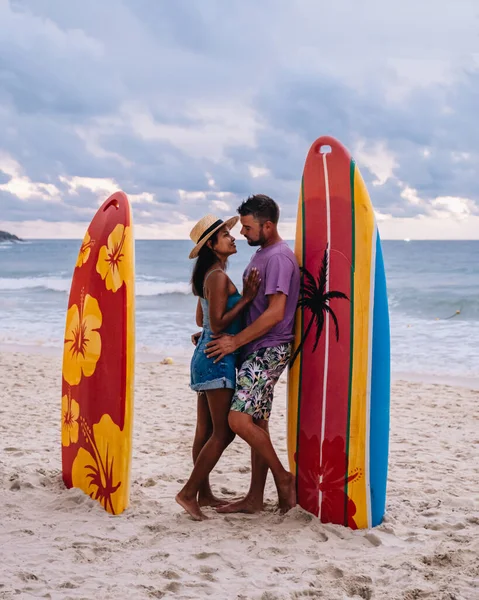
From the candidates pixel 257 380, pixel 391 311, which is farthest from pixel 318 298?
pixel 391 311

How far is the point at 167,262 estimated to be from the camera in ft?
106

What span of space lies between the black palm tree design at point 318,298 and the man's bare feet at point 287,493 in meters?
0.66

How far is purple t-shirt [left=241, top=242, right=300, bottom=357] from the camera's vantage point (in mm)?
3150

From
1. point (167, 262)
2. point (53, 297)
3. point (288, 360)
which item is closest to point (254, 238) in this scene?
point (288, 360)

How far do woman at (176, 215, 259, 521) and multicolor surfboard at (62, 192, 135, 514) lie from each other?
14.1 inches

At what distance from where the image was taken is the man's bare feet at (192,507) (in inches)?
131

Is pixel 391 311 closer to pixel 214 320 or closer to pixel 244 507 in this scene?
pixel 244 507

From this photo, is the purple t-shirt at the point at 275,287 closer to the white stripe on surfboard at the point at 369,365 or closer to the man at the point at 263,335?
the man at the point at 263,335

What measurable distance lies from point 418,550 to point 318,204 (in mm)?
1675

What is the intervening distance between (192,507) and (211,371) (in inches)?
27.4

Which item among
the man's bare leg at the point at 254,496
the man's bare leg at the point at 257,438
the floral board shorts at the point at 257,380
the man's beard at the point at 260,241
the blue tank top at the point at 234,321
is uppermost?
the man's beard at the point at 260,241

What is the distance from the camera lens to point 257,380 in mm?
3229

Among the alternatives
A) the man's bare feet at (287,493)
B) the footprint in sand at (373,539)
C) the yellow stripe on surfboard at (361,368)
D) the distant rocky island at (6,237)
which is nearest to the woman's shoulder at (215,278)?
the yellow stripe on surfboard at (361,368)

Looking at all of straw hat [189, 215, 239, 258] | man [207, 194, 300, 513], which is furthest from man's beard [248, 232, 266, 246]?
straw hat [189, 215, 239, 258]
